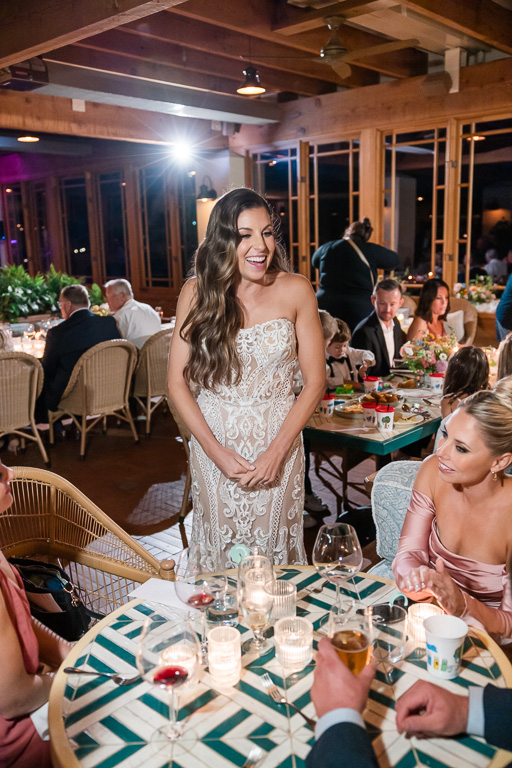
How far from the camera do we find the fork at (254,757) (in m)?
1.17

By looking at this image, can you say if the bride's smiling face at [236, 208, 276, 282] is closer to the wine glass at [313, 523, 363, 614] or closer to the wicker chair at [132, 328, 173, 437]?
the wine glass at [313, 523, 363, 614]

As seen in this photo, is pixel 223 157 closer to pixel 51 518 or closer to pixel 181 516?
pixel 181 516

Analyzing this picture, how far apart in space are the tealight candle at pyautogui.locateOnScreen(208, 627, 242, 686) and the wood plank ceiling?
341 cm

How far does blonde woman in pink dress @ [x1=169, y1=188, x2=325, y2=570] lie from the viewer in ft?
7.79

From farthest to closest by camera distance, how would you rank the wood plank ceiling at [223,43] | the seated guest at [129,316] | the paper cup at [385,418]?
1. the seated guest at [129,316]
2. the wood plank ceiling at [223,43]
3. the paper cup at [385,418]

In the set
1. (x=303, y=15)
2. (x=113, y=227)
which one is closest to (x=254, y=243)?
(x=303, y=15)

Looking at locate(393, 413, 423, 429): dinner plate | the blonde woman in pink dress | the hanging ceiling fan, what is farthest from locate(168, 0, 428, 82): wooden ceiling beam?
the blonde woman in pink dress

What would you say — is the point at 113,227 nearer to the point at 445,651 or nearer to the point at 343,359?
the point at 343,359

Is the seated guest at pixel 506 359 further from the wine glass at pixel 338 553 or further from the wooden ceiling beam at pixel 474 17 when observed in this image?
the wooden ceiling beam at pixel 474 17

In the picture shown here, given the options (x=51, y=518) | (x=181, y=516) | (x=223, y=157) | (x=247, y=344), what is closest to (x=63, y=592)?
(x=51, y=518)

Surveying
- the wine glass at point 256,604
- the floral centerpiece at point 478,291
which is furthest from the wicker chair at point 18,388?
the floral centerpiece at point 478,291

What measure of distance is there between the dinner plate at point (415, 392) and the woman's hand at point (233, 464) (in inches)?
77.8

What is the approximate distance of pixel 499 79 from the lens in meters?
6.98

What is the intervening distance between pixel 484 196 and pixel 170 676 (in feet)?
25.8
